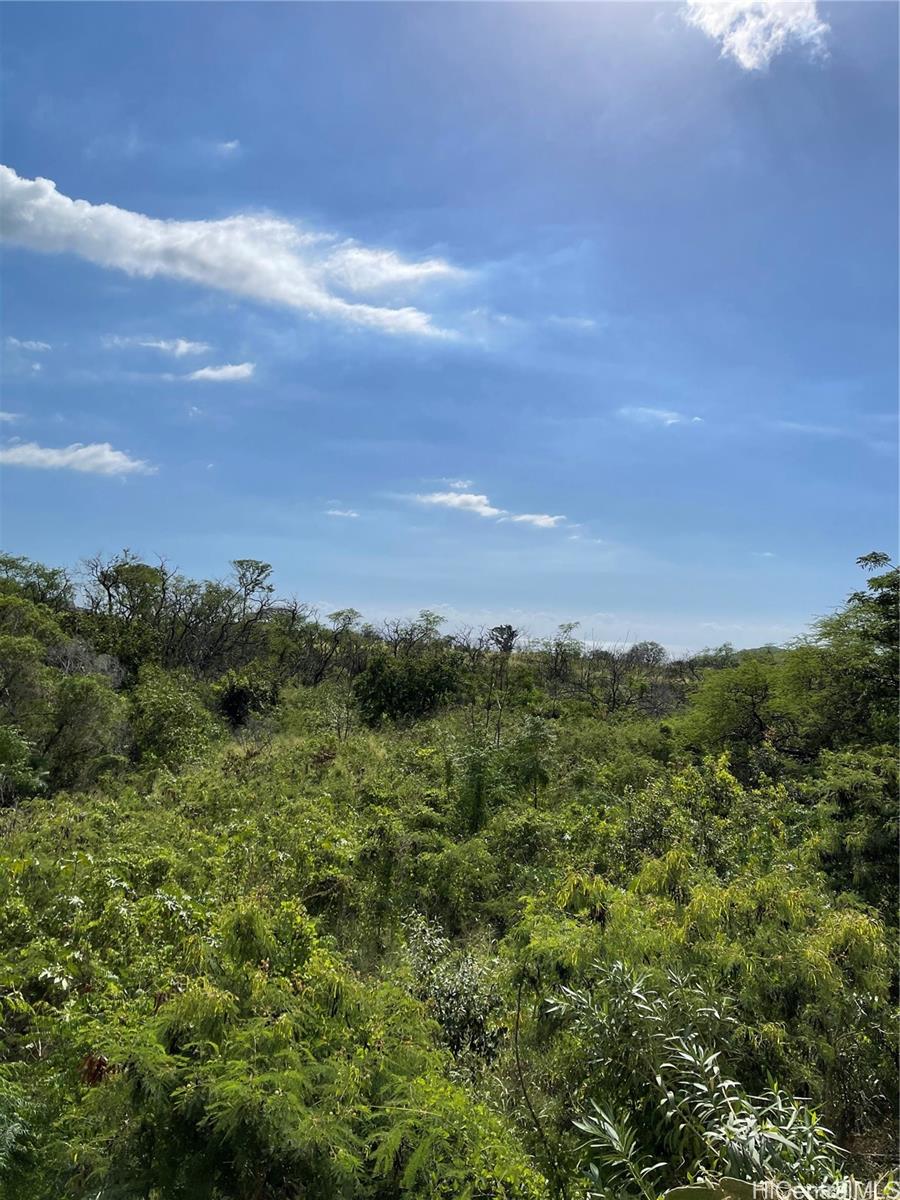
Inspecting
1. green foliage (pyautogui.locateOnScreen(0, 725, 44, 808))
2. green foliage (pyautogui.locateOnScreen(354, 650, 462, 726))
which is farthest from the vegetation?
green foliage (pyautogui.locateOnScreen(354, 650, 462, 726))

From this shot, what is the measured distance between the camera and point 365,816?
Result: 9648 millimetres

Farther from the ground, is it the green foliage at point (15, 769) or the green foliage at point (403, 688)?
the green foliage at point (403, 688)

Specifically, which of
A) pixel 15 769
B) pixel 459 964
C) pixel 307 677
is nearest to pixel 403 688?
pixel 307 677

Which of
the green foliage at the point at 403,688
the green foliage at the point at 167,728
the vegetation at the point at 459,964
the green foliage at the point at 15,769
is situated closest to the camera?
the vegetation at the point at 459,964

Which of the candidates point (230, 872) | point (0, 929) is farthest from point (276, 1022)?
point (230, 872)

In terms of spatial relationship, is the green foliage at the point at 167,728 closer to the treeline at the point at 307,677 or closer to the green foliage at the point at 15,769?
the treeline at the point at 307,677

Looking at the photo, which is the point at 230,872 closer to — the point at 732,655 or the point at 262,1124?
the point at 262,1124

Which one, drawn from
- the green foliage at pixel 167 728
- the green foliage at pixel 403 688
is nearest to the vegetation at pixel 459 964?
the green foliage at pixel 167 728

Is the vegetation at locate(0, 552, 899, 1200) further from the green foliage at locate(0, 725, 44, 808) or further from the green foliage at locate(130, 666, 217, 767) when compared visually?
the green foliage at locate(130, 666, 217, 767)

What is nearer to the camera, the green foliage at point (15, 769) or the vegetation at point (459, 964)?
the vegetation at point (459, 964)

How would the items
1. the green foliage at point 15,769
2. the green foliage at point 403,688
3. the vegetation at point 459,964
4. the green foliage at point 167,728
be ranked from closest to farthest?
the vegetation at point 459,964, the green foliage at point 15,769, the green foliage at point 167,728, the green foliage at point 403,688

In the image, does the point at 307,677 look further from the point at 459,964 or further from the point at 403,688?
the point at 459,964

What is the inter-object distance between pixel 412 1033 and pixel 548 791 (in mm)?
8329

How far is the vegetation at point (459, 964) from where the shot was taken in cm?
229
